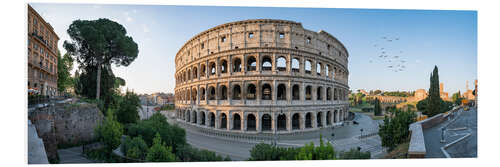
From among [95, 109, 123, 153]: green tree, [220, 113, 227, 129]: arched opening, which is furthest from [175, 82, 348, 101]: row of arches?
[95, 109, 123, 153]: green tree

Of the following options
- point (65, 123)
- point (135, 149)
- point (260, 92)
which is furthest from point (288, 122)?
point (65, 123)

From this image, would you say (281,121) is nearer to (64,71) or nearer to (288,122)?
(288,122)

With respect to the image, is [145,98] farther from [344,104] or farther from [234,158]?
[344,104]

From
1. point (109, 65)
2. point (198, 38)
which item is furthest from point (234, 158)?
point (198, 38)

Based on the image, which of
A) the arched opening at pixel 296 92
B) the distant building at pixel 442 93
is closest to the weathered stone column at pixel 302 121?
the arched opening at pixel 296 92

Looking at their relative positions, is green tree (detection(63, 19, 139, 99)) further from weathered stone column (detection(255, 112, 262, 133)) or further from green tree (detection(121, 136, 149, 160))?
weathered stone column (detection(255, 112, 262, 133))

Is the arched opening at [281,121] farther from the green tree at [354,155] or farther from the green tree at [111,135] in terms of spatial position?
the green tree at [111,135]
